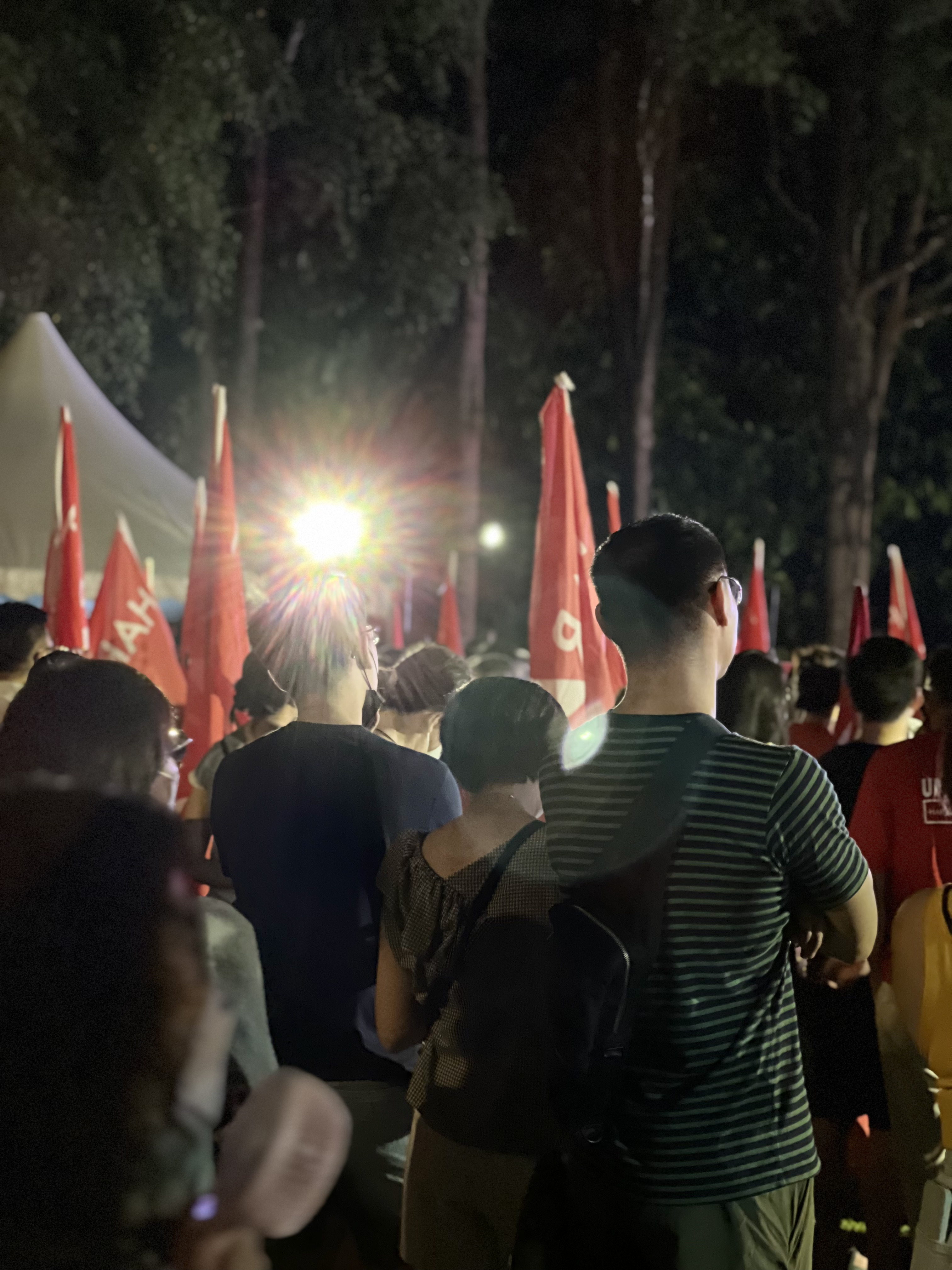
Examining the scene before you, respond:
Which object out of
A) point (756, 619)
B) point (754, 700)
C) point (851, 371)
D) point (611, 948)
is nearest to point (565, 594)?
point (754, 700)

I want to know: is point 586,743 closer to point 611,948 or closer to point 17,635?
point 611,948

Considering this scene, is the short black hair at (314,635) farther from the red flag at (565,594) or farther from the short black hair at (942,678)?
the red flag at (565,594)

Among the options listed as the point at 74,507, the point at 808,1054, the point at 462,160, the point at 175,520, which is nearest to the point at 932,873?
the point at 808,1054

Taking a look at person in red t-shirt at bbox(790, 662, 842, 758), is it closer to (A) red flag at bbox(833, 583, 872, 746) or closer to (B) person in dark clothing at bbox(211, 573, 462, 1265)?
(A) red flag at bbox(833, 583, 872, 746)

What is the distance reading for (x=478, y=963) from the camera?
252 cm

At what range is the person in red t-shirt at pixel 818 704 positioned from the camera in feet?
17.3

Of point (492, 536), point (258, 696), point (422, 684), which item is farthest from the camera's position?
point (492, 536)

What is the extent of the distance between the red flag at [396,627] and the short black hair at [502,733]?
856 centimetres

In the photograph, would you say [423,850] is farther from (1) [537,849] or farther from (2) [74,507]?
(2) [74,507]

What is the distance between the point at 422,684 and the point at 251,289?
15.4 m

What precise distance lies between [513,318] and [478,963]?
20746 millimetres

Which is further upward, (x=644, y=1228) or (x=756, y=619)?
(x=756, y=619)

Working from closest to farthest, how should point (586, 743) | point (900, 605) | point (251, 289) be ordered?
point (586, 743) < point (900, 605) < point (251, 289)

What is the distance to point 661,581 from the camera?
230 cm
